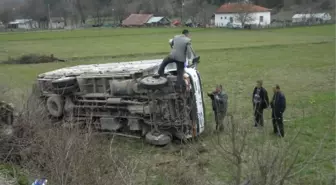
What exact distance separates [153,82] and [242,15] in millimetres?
83520

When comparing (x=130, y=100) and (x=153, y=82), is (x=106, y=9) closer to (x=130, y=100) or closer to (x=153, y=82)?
(x=130, y=100)

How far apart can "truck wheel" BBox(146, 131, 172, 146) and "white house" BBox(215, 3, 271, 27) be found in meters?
81.3

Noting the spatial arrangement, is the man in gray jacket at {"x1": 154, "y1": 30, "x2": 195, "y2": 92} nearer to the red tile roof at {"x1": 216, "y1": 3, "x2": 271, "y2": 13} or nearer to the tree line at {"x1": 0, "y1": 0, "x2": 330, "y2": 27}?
the red tile roof at {"x1": 216, "y1": 3, "x2": 271, "y2": 13}

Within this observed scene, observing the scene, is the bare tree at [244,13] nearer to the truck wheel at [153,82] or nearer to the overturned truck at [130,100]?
the overturned truck at [130,100]

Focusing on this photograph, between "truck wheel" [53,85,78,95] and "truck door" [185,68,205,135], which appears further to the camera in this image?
"truck wheel" [53,85,78,95]

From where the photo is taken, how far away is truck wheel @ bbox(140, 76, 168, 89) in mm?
10367

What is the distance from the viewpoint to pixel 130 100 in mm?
11180

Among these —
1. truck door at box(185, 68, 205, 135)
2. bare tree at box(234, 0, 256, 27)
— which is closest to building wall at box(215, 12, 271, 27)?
bare tree at box(234, 0, 256, 27)

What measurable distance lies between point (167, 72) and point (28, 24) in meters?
124

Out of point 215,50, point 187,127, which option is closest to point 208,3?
point 215,50

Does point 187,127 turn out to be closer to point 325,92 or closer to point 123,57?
point 325,92

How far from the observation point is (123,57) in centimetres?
3416

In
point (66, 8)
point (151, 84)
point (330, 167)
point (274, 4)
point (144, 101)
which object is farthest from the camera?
point (66, 8)

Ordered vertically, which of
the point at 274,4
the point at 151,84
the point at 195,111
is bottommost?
the point at 195,111
